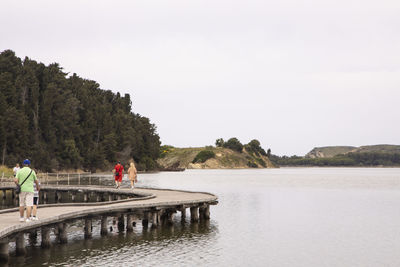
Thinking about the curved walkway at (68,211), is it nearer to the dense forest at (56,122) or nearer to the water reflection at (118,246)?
the water reflection at (118,246)

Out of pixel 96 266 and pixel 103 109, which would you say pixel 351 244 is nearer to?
pixel 96 266

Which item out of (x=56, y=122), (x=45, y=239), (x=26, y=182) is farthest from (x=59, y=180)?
(x=26, y=182)

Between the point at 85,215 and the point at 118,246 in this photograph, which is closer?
the point at 118,246

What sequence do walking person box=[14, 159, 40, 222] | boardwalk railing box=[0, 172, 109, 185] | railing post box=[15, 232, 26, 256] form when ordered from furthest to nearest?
boardwalk railing box=[0, 172, 109, 185]
railing post box=[15, 232, 26, 256]
walking person box=[14, 159, 40, 222]

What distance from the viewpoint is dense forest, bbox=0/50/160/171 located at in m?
87.3

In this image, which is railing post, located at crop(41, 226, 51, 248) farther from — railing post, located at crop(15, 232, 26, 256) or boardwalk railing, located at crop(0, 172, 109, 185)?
boardwalk railing, located at crop(0, 172, 109, 185)

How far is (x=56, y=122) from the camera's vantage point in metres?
104

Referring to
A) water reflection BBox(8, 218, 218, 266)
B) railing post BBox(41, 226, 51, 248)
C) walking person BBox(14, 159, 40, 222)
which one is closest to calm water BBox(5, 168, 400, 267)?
water reflection BBox(8, 218, 218, 266)

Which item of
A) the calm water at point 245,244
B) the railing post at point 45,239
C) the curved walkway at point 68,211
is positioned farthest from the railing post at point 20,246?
the railing post at point 45,239

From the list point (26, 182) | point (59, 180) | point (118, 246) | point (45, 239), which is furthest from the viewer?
point (59, 180)

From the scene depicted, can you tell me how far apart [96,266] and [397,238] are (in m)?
18.3

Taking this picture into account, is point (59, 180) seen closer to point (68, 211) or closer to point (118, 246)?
point (68, 211)

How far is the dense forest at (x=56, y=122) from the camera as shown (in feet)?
286

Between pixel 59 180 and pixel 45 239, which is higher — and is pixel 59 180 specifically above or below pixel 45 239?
above
